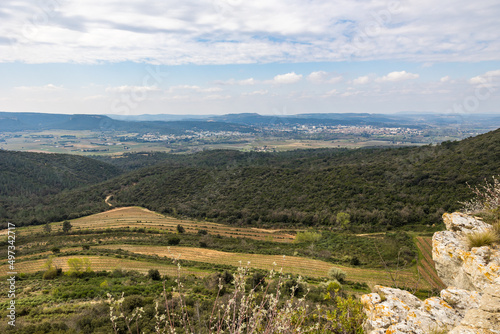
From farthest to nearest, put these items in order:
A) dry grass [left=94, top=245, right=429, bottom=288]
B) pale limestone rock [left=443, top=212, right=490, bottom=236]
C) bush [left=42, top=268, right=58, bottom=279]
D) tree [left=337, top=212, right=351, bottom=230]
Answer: tree [left=337, top=212, right=351, bottom=230]
dry grass [left=94, top=245, right=429, bottom=288]
bush [left=42, top=268, right=58, bottom=279]
pale limestone rock [left=443, top=212, right=490, bottom=236]

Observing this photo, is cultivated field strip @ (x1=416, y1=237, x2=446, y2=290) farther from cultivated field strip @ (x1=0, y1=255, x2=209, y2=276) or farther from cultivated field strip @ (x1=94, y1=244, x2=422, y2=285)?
cultivated field strip @ (x1=0, y1=255, x2=209, y2=276)

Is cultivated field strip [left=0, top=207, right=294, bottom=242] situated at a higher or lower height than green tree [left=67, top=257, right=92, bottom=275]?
lower

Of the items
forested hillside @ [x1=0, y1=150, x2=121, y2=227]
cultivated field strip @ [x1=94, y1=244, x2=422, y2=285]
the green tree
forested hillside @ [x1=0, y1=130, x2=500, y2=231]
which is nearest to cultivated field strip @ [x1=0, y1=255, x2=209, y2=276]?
the green tree

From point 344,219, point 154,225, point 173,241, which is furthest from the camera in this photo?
point 154,225

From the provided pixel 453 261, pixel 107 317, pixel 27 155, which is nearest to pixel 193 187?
pixel 107 317

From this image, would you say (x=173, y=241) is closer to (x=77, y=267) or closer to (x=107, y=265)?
(x=107, y=265)

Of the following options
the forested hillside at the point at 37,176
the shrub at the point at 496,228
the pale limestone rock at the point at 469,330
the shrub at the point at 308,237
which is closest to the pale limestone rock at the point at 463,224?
the shrub at the point at 496,228

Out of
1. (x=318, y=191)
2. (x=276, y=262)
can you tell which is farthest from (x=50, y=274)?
(x=318, y=191)
